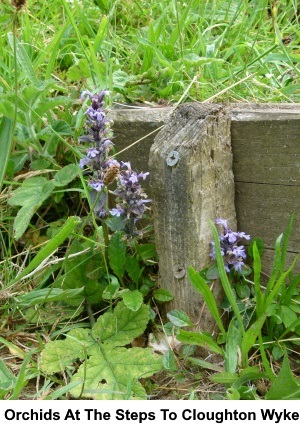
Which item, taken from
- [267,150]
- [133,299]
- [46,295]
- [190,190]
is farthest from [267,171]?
[46,295]

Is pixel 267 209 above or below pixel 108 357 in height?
above

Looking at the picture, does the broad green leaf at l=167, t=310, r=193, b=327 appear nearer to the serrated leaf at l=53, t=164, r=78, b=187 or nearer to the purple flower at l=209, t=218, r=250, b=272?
the purple flower at l=209, t=218, r=250, b=272

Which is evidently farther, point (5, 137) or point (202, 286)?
point (5, 137)

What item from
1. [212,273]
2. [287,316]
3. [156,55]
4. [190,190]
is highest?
[156,55]

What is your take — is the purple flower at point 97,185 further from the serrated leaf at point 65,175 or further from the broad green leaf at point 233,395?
the broad green leaf at point 233,395

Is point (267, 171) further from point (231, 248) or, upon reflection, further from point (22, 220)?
point (22, 220)

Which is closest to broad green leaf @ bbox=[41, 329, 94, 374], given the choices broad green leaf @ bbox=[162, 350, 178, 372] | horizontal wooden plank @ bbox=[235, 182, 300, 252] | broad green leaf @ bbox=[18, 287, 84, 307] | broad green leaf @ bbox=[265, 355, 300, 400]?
broad green leaf @ bbox=[18, 287, 84, 307]

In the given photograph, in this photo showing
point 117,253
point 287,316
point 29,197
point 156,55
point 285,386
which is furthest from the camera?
point 156,55
